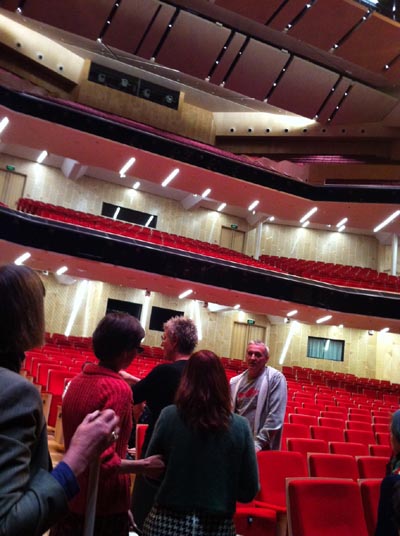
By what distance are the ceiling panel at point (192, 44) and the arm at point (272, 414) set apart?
12846mm

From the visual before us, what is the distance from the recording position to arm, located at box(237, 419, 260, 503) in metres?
1.73

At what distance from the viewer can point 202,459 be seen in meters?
1.67

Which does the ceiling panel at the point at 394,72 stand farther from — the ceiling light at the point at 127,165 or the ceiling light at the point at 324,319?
the ceiling light at the point at 127,165

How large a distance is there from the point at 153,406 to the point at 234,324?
49.8 feet

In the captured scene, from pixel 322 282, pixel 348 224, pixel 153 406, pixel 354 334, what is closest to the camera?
pixel 153 406

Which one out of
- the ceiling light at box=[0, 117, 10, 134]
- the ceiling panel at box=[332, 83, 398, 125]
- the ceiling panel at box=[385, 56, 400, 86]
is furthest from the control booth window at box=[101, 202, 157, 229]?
the ceiling panel at box=[385, 56, 400, 86]

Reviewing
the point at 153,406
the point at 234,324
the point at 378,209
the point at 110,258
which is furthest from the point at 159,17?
the point at 153,406

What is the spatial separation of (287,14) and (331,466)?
41.0ft

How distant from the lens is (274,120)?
1800cm

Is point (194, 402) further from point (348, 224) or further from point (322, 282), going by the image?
point (348, 224)

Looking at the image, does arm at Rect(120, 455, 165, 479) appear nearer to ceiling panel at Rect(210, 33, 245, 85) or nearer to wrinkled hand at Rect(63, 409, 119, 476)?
wrinkled hand at Rect(63, 409, 119, 476)

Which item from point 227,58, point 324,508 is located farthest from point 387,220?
point 324,508

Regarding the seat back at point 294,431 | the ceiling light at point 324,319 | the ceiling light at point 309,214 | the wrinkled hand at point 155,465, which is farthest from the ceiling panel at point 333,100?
the wrinkled hand at point 155,465

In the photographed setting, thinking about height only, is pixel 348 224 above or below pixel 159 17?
below
